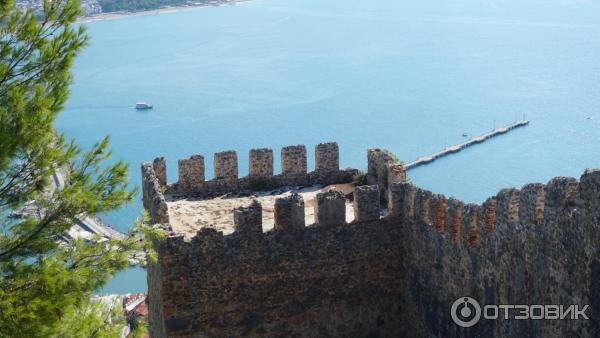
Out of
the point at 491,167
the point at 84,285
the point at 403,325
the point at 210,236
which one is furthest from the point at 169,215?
the point at 491,167

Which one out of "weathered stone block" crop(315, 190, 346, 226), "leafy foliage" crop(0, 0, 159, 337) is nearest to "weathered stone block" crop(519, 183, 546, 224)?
"weathered stone block" crop(315, 190, 346, 226)

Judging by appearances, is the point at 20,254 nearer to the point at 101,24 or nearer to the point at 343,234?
the point at 343,234

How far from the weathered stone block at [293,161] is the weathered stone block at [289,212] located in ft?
8.40

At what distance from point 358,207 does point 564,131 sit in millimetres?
52036

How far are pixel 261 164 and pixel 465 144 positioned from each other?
49.7 metres

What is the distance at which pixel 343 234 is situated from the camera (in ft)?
45.0

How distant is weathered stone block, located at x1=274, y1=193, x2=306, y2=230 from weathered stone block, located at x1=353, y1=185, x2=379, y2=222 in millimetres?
859

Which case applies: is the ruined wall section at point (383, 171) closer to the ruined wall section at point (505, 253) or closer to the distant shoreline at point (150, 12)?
the ruined wall section at point (505, 253)

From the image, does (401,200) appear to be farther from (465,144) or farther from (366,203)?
(465,144)

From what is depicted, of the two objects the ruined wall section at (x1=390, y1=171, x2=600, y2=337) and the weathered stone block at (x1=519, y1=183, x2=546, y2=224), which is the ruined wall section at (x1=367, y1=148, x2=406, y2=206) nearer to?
the ruined wall section at (x1=390, y1=171, x2=600, y2=337)

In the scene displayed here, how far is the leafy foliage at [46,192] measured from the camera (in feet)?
26.5

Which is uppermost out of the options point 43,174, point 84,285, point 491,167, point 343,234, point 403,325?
point 43,174

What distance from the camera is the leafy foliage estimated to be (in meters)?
8.06

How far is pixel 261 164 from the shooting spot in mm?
15820
